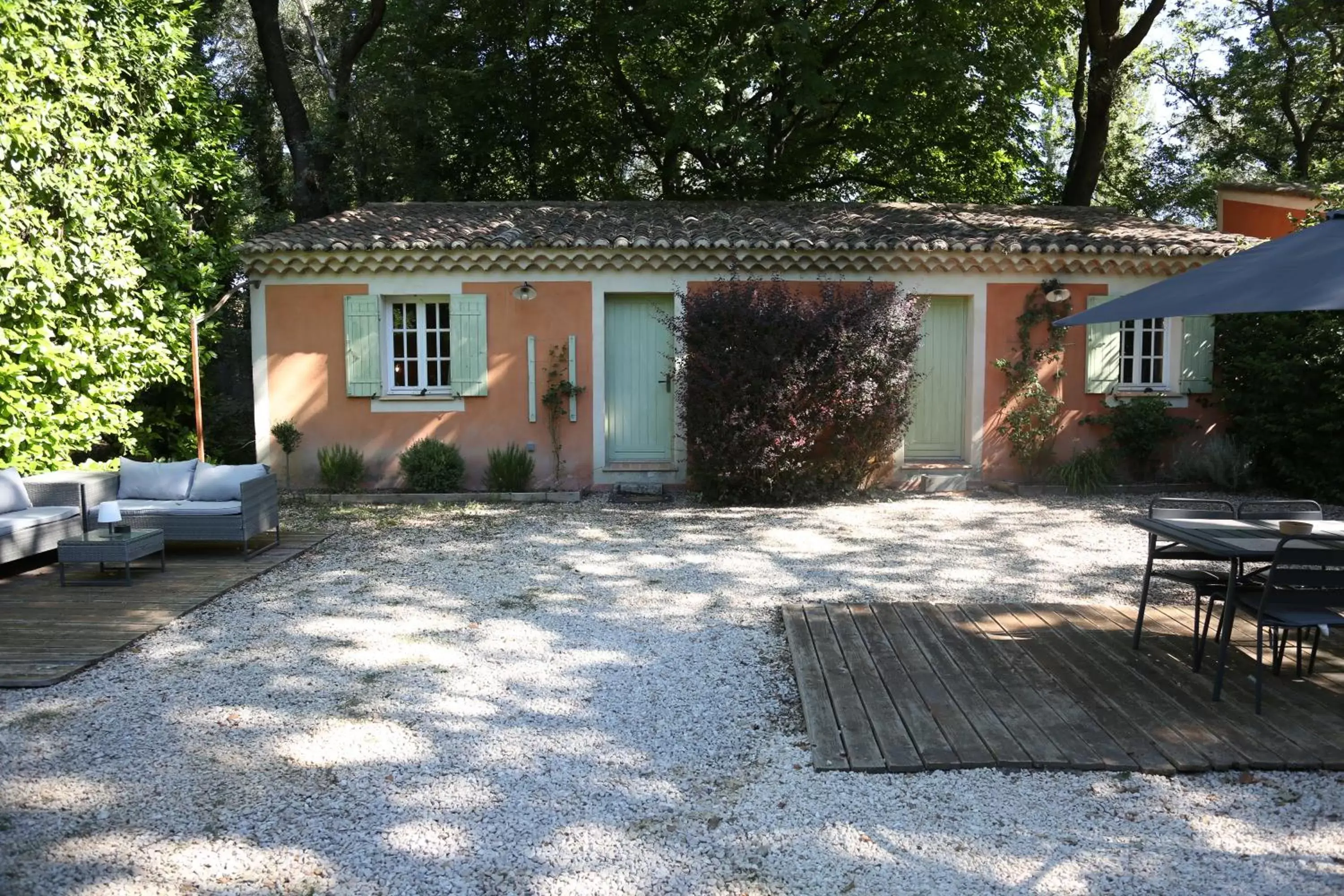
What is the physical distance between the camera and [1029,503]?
10.3 meters

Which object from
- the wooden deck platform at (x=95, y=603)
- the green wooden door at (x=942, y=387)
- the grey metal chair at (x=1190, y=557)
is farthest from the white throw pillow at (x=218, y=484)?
the green wooden door at (x=942, y=387)

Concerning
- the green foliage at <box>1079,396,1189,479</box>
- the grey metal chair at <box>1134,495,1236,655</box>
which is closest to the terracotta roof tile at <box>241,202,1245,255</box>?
the green foliage at <box>1079,396,1189,479</box>

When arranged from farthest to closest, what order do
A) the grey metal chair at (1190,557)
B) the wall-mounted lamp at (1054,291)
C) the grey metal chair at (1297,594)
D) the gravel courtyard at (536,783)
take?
the wall-mounted lamp at (1054,291)
the grey metal chair at (1190,557)
the grey metal chair at (1297,594)
the gravel courtyard at (536,783)

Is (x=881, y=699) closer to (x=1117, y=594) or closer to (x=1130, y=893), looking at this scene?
(x=1130, y=893)

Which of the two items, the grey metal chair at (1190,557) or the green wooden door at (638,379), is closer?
the grey metal chair at (1190,557)

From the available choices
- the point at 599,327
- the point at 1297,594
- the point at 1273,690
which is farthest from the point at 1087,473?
the point at 1297,594

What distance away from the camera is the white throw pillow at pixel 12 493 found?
729 cm

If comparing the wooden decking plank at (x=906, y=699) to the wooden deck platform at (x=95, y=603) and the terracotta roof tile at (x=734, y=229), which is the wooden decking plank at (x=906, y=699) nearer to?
the wooden deck platform at (x=95, y=603)

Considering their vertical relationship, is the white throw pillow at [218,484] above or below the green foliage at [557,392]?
below

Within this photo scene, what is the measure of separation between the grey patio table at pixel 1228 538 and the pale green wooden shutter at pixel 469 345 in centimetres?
777

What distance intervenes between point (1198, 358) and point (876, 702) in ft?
30.6

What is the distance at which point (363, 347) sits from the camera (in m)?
11.1

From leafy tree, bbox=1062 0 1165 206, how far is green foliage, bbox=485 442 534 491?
35.4 ft

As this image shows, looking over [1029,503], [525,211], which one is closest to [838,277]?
[1029,503]
